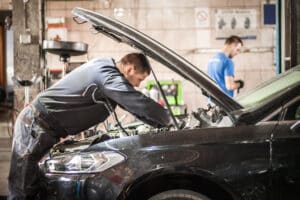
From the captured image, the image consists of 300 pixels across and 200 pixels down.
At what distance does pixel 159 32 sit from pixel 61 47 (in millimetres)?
3184

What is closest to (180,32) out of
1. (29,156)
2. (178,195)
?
(29,156)

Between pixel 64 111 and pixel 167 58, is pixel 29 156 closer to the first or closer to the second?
pixel 64 111

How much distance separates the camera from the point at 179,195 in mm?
3258

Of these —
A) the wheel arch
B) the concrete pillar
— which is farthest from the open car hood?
the concrete pillar

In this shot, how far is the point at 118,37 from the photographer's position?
146 inches

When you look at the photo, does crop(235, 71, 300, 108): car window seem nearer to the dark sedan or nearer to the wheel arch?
the dark sedan

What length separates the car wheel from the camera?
326 cm

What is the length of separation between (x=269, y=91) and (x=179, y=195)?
1184mm

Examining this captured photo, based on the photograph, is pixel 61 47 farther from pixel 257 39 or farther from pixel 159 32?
pixel 257 39

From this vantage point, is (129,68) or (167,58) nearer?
(167,58)

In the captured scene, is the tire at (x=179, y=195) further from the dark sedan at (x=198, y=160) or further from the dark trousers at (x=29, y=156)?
the dark trousers at (x=29, y=156)

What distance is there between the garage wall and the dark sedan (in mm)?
5405

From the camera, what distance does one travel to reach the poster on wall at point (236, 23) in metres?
8.80

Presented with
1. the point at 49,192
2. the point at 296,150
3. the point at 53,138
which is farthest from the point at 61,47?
the point at 296,150
